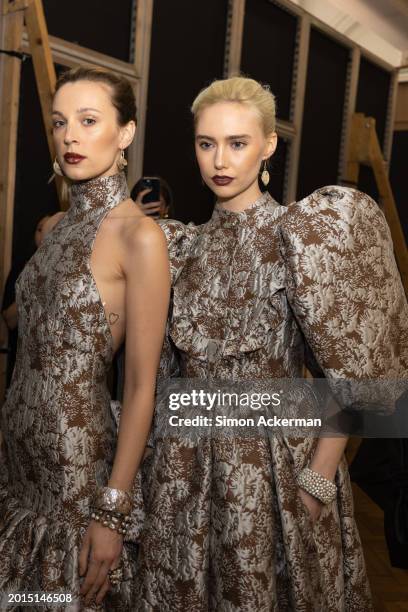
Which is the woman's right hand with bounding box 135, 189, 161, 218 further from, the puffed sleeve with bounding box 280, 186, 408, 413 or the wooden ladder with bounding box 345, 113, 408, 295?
the wooden ladder with bounding box 345, 113, 408, 295

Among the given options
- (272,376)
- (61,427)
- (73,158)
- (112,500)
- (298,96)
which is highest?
(298,96)

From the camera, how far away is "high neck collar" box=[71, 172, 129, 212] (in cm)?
132

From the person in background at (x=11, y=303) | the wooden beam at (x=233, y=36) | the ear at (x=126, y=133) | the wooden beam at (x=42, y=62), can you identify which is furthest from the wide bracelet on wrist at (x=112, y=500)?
the wooden beam at (x=233, y=36)

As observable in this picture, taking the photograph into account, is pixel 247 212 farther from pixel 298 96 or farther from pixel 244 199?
pixel 298 96

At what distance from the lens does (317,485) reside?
125cm

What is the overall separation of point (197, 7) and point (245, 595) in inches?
136

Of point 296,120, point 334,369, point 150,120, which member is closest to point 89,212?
point 334,369

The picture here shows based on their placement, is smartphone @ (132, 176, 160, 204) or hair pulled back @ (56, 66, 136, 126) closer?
hair pulled back @ (56, 66, 136, 126)

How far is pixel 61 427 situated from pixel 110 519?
0.18m

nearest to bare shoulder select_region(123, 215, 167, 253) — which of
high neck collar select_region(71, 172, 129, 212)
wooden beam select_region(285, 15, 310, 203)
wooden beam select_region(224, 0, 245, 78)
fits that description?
high neck collar select_region(71, 172, 129, 212)

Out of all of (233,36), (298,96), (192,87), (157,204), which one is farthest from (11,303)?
(298,96)

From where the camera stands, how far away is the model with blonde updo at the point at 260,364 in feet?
3.97

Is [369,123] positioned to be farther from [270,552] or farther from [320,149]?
[270,552]

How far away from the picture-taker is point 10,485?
1345mm
